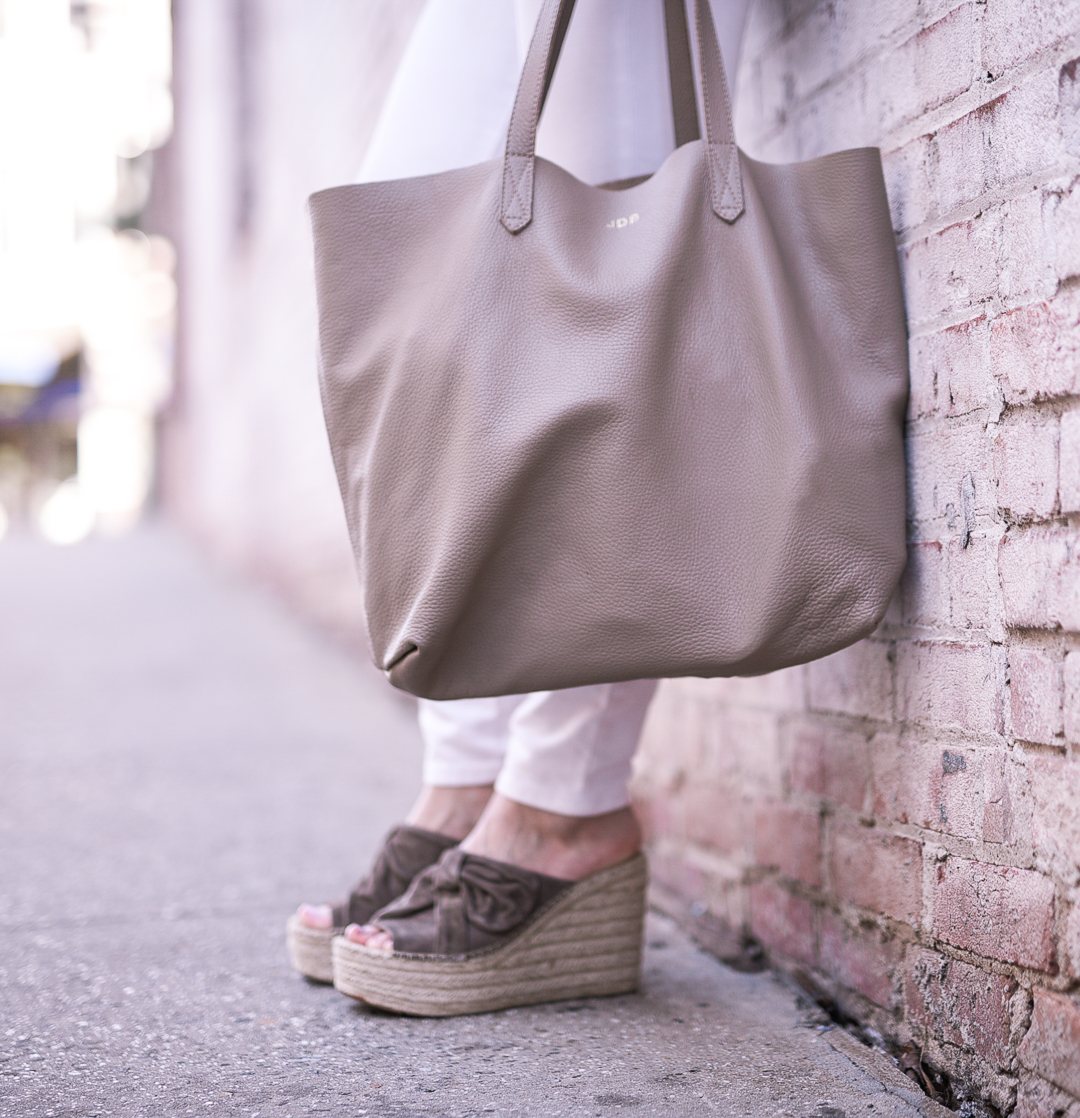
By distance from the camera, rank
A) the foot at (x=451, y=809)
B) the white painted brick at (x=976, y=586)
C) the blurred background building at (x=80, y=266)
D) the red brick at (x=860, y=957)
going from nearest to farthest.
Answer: the white painted brick at (x=976, y=586) → the red brick at (x=860, y=957) → the foot at (x=451, y=809) → the blurred background building at (x=80, y=266)

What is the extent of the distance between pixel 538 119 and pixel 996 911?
799 millimetres

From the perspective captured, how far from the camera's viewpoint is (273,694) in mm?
3107

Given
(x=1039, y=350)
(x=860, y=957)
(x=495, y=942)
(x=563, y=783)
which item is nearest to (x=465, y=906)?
(x=495, y=942)

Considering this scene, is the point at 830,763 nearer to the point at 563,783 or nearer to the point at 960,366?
the point at 563,783

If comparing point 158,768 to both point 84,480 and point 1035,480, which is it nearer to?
point 1035,480

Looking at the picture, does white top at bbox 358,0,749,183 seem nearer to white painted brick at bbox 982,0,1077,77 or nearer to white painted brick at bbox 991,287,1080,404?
white painted brick at bbox 982,0,1077,77

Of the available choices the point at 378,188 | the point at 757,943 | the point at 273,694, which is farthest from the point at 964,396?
the point at 273,694

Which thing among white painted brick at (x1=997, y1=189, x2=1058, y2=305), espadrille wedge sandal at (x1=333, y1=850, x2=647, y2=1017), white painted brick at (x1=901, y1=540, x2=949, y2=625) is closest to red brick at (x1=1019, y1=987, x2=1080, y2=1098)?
white painted brick at (x1=901, y1=540, x2=949, y2=625)

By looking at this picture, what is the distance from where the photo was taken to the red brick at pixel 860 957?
3.40ft

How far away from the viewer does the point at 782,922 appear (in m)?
1.24

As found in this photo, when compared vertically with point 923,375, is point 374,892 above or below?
below

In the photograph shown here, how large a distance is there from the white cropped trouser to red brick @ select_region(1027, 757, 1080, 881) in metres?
0.43

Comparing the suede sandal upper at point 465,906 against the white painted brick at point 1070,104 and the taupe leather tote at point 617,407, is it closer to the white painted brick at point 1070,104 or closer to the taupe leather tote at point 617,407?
the taupe leather tote at point 617,407

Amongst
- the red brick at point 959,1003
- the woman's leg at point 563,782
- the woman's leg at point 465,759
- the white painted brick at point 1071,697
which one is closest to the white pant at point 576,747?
the woman's leg at point 563,782
